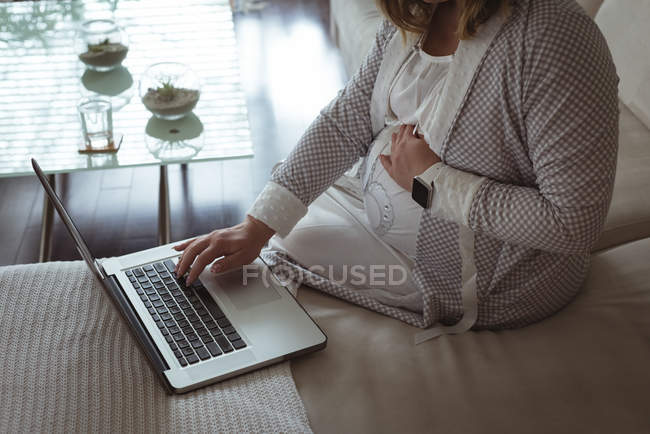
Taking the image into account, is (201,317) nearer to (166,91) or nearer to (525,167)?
(525,167)

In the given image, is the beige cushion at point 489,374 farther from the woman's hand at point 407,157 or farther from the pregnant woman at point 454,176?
the woman's hand at point 407,157

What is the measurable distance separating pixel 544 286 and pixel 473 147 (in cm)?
27

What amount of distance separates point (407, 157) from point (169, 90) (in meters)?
0.90

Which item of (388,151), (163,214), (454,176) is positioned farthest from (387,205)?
(163,214)

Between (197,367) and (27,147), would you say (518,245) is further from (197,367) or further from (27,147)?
(27,147)

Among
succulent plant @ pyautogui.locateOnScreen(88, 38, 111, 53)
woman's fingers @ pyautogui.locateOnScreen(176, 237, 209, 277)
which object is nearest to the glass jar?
succulent plant @ pyautogui.locateOnScreen(88, 38, 111, 53)

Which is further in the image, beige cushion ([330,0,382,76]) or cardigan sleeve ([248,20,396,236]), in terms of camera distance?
beige cushion ([330,0,382,76])

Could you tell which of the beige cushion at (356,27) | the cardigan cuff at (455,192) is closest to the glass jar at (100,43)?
the beige cushion at (356,27)

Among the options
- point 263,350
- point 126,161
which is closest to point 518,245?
point 263,350

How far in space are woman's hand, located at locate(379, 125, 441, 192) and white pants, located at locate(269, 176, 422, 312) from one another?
5.9 inches

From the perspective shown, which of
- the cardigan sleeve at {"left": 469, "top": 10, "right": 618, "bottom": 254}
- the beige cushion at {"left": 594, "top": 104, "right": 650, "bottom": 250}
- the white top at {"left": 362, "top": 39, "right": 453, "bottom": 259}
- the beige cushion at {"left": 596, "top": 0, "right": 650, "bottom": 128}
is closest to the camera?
the cardigan sleeve at {"left": 469, "top": 10, "right": 618, "bottom": 254}

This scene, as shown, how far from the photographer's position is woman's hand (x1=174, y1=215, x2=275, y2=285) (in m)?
1.17

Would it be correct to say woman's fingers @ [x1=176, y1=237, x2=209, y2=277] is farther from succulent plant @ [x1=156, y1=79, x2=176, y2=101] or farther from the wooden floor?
the wooden floor

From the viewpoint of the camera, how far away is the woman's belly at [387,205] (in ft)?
3.91
